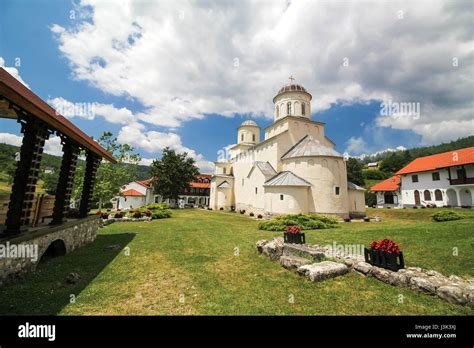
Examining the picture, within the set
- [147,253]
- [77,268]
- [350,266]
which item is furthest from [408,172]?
[77,268]

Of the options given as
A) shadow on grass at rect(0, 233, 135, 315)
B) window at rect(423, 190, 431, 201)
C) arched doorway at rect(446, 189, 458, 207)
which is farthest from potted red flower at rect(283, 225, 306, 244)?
window at rect(423, 190, 431, 201)

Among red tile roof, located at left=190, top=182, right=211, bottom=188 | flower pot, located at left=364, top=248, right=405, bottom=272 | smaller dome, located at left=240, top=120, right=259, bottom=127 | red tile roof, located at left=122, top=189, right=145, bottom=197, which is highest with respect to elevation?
smaller dome, located at left=240, top=120, right=259, bottom=127

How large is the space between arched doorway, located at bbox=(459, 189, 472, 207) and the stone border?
109 ft

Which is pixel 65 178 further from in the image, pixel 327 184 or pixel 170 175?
pixel 170 175

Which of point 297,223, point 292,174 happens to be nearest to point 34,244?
point 297,223

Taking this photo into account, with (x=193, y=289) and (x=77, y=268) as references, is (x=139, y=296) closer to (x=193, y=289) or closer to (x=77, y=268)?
(x=193, y=289)

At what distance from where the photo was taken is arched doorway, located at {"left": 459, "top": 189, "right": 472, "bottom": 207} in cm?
2780

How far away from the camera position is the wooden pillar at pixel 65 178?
27.1ft

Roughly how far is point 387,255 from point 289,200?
15699 millimetres

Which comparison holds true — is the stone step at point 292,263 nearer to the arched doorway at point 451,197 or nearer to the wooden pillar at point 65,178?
the wooden pillar at point 65,178

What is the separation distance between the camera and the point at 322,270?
20.3ft

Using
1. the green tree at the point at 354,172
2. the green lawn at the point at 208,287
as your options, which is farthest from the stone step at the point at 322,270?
the green tree at the point at 354,172

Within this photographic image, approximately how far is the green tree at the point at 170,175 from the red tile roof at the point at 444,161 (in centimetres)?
4069

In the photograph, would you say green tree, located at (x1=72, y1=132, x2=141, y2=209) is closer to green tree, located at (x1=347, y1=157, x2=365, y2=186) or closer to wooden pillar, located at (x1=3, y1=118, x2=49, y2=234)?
wooden pillar, located at (x1=3, y1=118, x2=49, y2=234)
